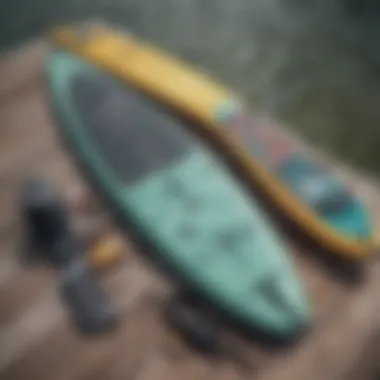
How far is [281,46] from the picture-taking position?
1524 millimetres

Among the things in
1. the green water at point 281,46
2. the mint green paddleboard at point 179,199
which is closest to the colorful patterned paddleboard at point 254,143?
the mint green paddleboard at point 179,199

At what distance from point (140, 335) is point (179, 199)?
15 cm

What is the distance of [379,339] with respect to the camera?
0.82 meters

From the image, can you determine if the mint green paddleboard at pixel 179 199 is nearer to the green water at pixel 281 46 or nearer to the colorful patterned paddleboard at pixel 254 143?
the colorful patterned paddleboard at pixel 254 143

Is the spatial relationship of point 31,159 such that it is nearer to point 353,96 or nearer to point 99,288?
point 99,288

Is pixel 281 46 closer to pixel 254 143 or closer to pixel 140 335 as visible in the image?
pixel 254 143

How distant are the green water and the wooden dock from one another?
521mm

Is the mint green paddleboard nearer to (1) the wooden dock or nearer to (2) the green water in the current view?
(1) the wooden dock

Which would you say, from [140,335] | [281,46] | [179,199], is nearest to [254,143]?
[179,199]

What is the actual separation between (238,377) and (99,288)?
0.55ft

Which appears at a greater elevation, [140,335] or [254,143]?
[254,143]

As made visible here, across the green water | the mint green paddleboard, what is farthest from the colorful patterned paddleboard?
the green water

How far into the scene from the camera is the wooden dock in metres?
0.79

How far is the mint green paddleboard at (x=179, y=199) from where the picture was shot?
0.81 m
